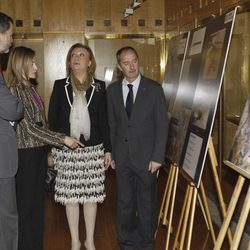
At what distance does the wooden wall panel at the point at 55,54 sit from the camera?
6.64 metres

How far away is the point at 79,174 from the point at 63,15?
12.4 feet

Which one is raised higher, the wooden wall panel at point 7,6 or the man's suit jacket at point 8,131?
the wooden wall panel at point 7,6

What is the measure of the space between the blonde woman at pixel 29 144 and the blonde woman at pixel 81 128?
0.60 ft

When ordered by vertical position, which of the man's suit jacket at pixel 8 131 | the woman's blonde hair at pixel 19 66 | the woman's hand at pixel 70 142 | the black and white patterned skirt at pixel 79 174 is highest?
the woman's blonde hair at pixel 19 66

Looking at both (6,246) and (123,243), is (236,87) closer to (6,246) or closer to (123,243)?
(123,243)

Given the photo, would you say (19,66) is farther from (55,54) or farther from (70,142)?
(55,54)

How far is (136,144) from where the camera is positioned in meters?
3.39

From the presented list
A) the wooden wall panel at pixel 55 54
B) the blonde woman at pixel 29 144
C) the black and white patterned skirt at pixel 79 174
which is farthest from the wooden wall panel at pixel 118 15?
the blonde woman at pixel 29 144

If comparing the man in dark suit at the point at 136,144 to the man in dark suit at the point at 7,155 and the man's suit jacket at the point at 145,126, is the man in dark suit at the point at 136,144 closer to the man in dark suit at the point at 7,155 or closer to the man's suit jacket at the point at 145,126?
the man's suit jacket at the point at 145,126

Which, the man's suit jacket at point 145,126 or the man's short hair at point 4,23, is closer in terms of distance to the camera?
the man's short hair at point 4,23

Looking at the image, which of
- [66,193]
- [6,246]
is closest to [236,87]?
[66,193]

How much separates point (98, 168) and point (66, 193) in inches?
12.5

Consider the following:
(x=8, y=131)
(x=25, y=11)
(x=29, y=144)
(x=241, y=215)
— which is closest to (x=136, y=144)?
(x=29, y=144)

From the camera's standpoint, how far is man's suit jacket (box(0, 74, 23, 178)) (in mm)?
2633
